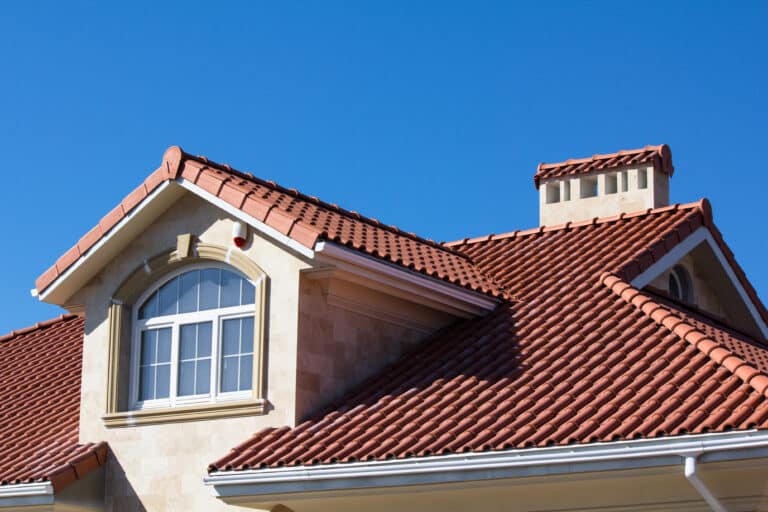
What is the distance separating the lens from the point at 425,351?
18484 millimetres

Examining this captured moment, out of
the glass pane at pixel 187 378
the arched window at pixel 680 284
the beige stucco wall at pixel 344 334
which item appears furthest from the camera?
the arched window at pixel 680 284

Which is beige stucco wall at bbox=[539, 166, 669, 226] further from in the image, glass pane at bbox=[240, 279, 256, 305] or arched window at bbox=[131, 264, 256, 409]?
arched window at bbox=[131, 264, 256, 409]

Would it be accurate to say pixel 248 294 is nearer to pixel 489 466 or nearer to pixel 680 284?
pixel 489 466

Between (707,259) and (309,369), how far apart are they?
703 cm

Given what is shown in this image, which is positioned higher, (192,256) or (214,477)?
(192,256)

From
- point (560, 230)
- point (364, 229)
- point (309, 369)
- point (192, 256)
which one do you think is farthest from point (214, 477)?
point (560, 230)

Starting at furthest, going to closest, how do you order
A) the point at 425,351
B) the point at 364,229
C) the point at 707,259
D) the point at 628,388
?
the point at 707,259, the point at 364,229, the point at 425,351, the point at 628,388

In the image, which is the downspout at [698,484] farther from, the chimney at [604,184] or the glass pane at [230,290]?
the chimney at [604,184]

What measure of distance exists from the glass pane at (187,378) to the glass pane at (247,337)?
2.42 ft

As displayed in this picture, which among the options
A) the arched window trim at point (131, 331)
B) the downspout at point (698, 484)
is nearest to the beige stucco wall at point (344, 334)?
the arched window trim at point (131, 331)

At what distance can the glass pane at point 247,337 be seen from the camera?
58.1 ft

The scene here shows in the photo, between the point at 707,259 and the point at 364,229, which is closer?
the point at 364,229

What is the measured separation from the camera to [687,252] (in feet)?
67.1

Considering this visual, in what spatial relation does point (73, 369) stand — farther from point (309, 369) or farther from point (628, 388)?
point (628, 388)
